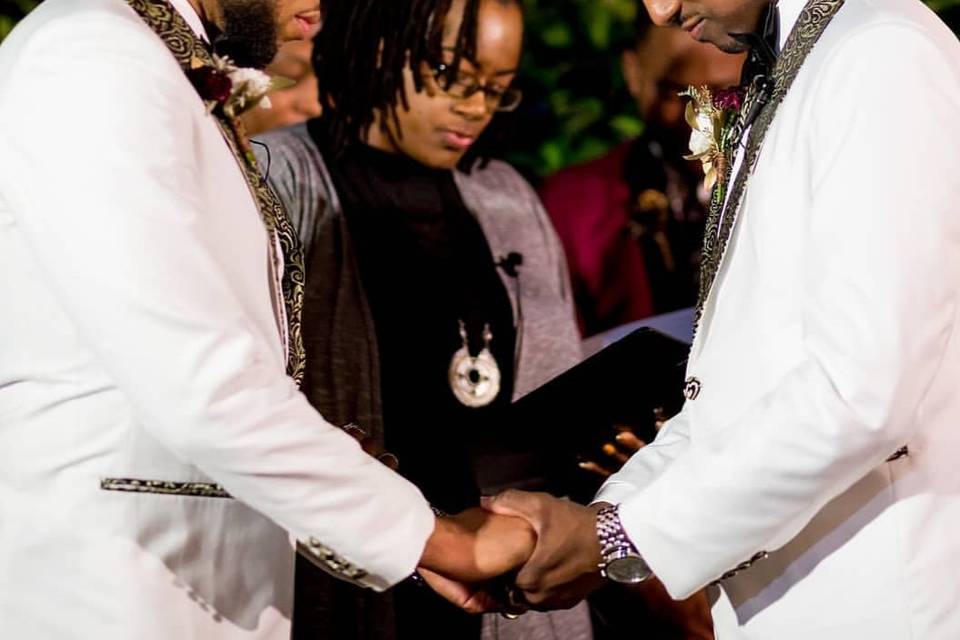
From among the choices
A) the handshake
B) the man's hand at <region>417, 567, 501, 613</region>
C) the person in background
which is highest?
the handshake

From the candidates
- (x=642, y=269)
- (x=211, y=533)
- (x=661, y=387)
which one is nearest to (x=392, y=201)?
(x=661, y=387)

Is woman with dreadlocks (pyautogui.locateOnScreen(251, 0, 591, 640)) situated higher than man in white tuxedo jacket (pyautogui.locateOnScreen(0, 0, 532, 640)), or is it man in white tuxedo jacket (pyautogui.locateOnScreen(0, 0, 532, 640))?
man in white tuxedo jacket (pyautogui.locateOnScreen(0, 0, 532, 640))

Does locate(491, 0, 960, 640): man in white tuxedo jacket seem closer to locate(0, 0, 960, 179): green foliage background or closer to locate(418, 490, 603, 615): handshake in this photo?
Answer: locate(418, 490, 603, 615): handshake

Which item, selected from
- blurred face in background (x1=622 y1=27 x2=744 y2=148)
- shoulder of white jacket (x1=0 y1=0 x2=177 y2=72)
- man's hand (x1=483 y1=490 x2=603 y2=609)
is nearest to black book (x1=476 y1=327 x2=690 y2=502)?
man's hand (x1=483 y1=490 x2=603 y2=609)

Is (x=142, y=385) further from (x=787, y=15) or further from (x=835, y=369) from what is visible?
(x=787, y=15)

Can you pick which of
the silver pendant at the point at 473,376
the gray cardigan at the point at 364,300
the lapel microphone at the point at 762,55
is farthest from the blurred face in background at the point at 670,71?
the lapel microphone at the point at 762,55

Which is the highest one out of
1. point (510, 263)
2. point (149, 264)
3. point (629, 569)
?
point (149, 264)

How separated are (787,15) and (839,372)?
1.68 ft

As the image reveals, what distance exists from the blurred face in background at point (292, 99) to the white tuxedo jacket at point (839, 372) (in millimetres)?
1801

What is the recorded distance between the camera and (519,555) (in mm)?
A: 2178

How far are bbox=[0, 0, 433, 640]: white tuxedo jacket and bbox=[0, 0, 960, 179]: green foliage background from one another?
270 centimetres

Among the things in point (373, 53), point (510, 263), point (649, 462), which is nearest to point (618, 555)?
point (649, 462)

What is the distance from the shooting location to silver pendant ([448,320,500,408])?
3.09 metres

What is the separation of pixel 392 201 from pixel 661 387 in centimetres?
78
